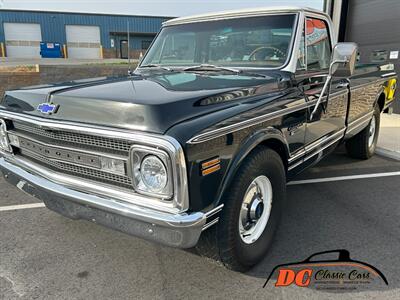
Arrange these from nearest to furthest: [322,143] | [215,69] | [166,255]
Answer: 1. [166,255]
2. [215,69]
3. [322,143]

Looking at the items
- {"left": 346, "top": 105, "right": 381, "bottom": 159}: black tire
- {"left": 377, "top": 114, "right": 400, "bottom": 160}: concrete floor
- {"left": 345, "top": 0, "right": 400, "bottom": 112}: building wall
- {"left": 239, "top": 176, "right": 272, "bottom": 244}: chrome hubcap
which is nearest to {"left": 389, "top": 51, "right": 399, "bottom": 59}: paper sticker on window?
{"left": 345, "top": 0, "right": 400, "bottom": 112}: building wall

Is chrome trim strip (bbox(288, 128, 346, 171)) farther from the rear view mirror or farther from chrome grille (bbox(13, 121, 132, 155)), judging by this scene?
chrome grille (bbox(13, 121, 132, 155))

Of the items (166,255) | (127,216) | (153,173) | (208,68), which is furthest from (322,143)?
(127,216)

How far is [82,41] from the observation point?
133ft

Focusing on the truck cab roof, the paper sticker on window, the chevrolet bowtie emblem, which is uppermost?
the truck cab roof

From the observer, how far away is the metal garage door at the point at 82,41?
40.2 metres

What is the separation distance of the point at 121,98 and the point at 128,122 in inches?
9.1

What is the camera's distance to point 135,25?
40188 millimetres

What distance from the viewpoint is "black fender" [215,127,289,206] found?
2.15 meters

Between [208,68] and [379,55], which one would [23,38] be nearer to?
[379,55]

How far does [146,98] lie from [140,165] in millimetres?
413

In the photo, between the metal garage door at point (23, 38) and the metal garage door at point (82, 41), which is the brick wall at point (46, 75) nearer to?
the metal garage door at point (82, 41)

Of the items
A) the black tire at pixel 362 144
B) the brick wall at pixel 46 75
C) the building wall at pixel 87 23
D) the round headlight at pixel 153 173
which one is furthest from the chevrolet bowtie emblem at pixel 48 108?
the building wall at pixel 87 23

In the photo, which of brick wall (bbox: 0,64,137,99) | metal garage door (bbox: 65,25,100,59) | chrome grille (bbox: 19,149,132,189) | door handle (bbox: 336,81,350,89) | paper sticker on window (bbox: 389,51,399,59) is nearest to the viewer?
chrome grille (bbox: 19,149,132,189)
